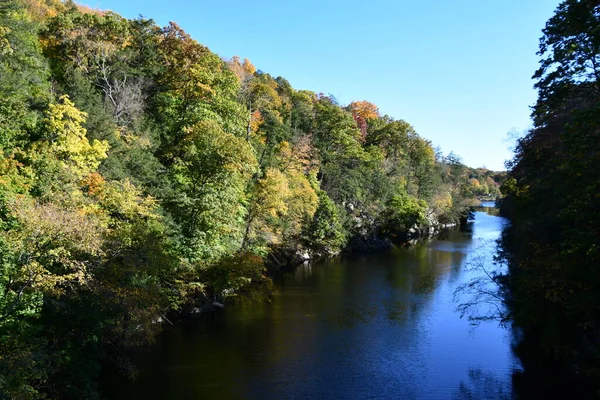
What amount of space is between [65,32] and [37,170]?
60.1ft

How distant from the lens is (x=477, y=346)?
19203 millimetres

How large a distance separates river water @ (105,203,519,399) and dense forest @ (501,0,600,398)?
8.37 feet

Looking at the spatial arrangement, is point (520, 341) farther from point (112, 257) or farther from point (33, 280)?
point (33, 280)

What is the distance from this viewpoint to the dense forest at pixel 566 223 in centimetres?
1160

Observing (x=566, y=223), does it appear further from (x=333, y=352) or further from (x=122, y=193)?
(x=122, y=193)

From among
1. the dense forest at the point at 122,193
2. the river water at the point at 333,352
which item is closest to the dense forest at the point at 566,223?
the dense forest at the point at 122,193

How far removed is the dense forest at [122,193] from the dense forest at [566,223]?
3.43 ft

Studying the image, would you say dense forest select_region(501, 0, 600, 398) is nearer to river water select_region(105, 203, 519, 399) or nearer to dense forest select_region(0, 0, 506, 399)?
dense forest select_region(0, 0, 506, 399)

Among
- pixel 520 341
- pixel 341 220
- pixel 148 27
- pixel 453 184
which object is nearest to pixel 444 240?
pixel 341 220

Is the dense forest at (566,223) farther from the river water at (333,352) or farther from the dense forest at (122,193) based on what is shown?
the river water at (333,352)

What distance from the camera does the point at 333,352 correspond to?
18.0 meters

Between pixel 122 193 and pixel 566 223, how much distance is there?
19.6 m

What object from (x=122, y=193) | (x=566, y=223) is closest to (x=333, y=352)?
(x=566, y=223)

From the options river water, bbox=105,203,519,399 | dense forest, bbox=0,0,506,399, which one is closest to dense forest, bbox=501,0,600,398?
dense forest, bbox=0,0,506,399
